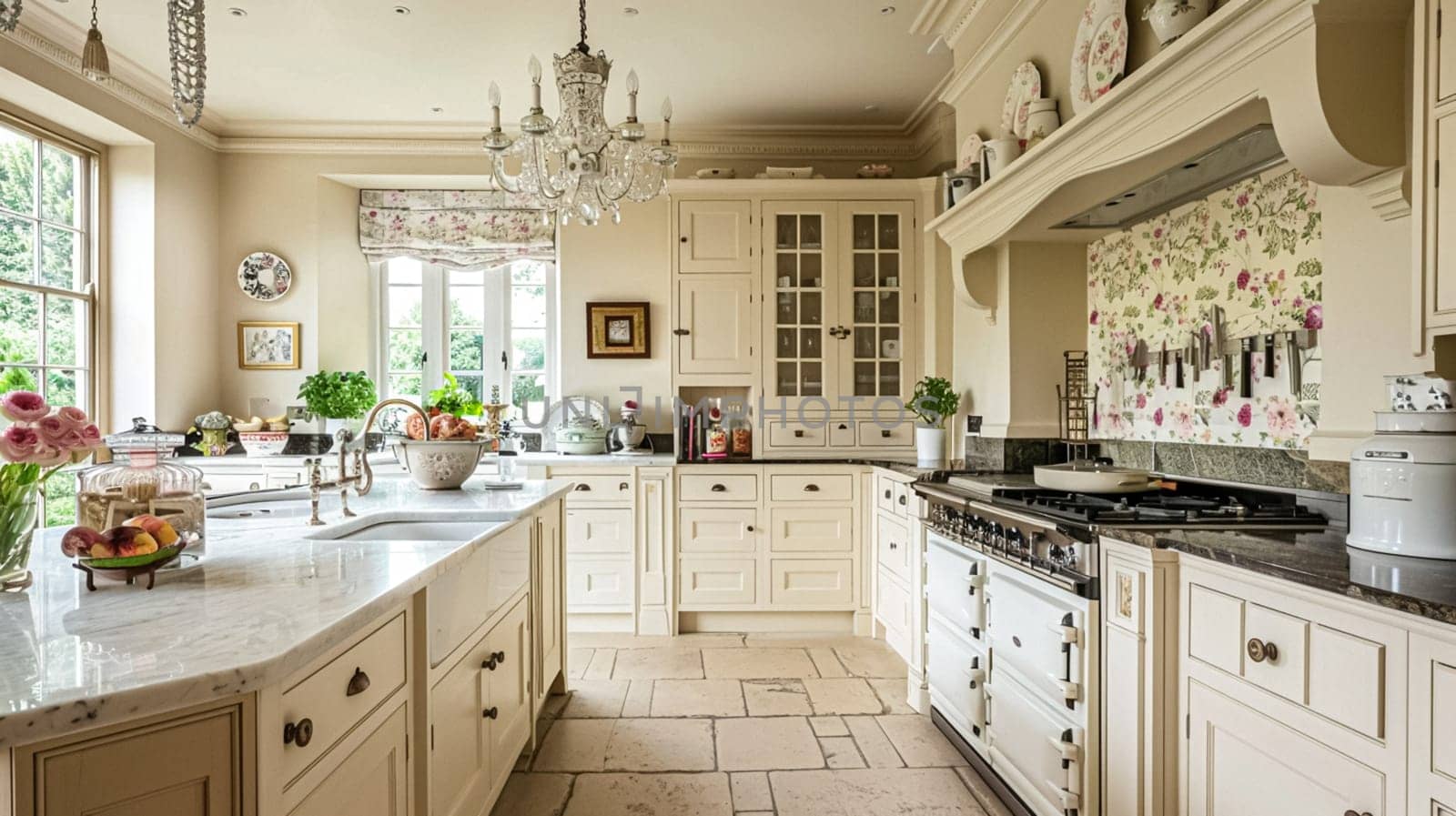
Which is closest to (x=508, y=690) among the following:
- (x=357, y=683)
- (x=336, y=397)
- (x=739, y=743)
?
(x=739, y=743)

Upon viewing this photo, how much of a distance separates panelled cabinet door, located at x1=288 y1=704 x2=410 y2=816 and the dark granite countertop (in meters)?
1.53

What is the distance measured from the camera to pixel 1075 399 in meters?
3.01

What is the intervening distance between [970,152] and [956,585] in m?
1.75

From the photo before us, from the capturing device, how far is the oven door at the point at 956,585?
7.78 feet

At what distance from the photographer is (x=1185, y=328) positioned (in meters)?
2.42

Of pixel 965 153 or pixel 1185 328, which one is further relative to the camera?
pixel 965 153

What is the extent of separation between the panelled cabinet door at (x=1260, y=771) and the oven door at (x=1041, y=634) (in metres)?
0.29

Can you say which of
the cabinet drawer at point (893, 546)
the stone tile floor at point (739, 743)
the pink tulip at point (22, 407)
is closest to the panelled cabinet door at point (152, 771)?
the pink tulip at point (22, 407)

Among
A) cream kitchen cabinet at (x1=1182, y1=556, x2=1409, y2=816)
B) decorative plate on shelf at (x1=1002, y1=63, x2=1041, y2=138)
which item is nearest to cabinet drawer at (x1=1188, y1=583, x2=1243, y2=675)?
cream kitchen cabinet at (x1=1182, y1=556, x2=1409, y2=816)

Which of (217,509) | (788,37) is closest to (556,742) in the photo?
(217,509)

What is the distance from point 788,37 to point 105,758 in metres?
3.51

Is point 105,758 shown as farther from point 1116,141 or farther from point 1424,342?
point 1116,141

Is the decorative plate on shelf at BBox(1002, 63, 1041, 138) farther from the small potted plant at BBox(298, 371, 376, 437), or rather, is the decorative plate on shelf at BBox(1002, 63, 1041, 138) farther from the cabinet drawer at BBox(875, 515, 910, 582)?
the small potted plant at BBox(298, 371, 376, 437)

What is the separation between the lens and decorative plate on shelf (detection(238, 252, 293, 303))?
15.1ft
